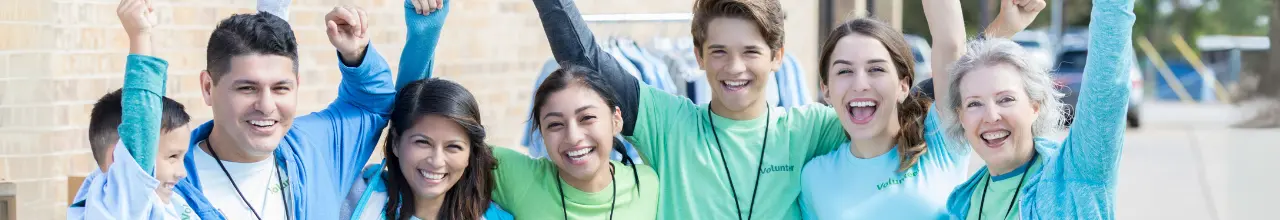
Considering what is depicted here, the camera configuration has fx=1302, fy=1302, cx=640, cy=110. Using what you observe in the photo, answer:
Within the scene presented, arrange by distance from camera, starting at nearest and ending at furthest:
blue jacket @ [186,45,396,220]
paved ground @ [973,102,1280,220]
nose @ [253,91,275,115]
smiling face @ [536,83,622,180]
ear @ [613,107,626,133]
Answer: nose @ [253,91,275,115] → blue jacket @ [186,45,396,220] → smiling face @ [536,83,622,180] → ear @ [613,107,626,133] → paved ground @ [973,102,1280,220]

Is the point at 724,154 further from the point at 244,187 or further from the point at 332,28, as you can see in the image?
the point at 244,187

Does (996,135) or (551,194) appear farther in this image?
(551,194)

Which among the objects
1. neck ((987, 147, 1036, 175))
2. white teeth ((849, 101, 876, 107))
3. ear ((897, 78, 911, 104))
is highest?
ear ((897, 78, 911, 104))

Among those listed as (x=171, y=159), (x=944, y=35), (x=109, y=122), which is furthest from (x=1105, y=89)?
(x=109, y=122)

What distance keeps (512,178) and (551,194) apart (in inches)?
4.5

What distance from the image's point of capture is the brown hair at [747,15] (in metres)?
3.41

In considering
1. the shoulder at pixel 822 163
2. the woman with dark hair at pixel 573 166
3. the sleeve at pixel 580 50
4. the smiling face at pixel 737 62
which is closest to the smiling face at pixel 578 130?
the woman with dark hair at pixel 573 166

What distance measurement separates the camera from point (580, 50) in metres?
3.34

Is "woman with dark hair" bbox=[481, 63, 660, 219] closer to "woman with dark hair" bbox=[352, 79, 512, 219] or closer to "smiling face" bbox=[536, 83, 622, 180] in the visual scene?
"smiling face" bbox=[536, 83, 622, 180]

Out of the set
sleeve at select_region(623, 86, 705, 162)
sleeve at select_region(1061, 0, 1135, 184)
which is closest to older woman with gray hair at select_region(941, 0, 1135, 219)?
sleeve at select_region(1061, 0, 1135, 184)

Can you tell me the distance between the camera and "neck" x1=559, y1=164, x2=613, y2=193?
3.32 meters

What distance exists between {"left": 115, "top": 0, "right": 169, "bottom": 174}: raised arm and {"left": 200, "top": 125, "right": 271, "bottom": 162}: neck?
12.3 inches

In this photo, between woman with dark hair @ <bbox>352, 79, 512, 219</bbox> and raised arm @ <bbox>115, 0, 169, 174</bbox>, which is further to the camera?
woman with dark hair @ <bbox>352, 79, 512, 219</bbox>

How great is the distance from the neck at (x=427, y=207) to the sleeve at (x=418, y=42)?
0.30 metres
